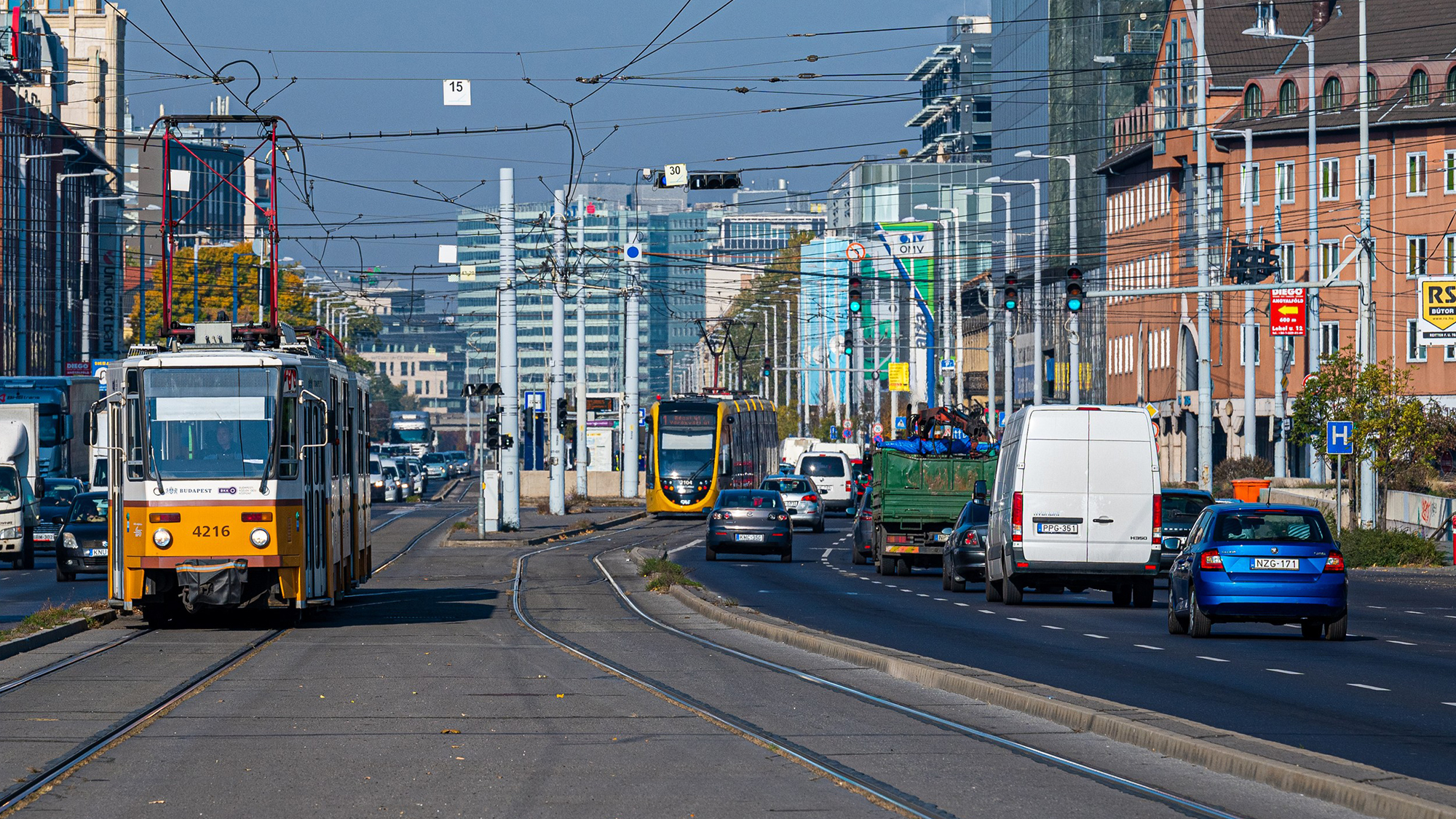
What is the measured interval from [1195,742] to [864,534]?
29165mm

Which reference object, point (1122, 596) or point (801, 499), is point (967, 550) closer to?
point (1122, 596)

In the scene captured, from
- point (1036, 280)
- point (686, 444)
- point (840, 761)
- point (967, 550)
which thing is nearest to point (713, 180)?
point (967, 550)

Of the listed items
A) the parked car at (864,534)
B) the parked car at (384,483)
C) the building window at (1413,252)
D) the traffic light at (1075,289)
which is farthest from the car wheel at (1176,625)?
the parked car at (384,483)

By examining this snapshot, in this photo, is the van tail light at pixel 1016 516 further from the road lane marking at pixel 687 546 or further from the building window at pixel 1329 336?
the building window at pixel 1329 336

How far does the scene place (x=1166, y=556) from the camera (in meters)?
32.4

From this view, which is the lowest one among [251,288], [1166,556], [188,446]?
[1166,556]

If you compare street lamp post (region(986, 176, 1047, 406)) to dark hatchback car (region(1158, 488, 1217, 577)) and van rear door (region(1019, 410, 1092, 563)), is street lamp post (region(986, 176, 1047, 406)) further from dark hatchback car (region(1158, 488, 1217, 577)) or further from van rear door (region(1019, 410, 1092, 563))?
van rear door (region(1019, 410, 1092, 563))

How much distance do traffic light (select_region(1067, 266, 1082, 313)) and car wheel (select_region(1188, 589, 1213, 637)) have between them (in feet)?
55.6

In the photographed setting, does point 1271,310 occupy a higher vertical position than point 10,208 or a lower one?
lower

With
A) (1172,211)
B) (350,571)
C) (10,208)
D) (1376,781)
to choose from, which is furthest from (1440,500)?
(10,208)

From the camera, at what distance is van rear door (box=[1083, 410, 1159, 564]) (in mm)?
26281

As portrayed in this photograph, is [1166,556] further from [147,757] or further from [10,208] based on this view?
Result: [10,208]

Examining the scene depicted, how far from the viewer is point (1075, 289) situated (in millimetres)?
38656

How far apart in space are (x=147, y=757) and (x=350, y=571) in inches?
545
